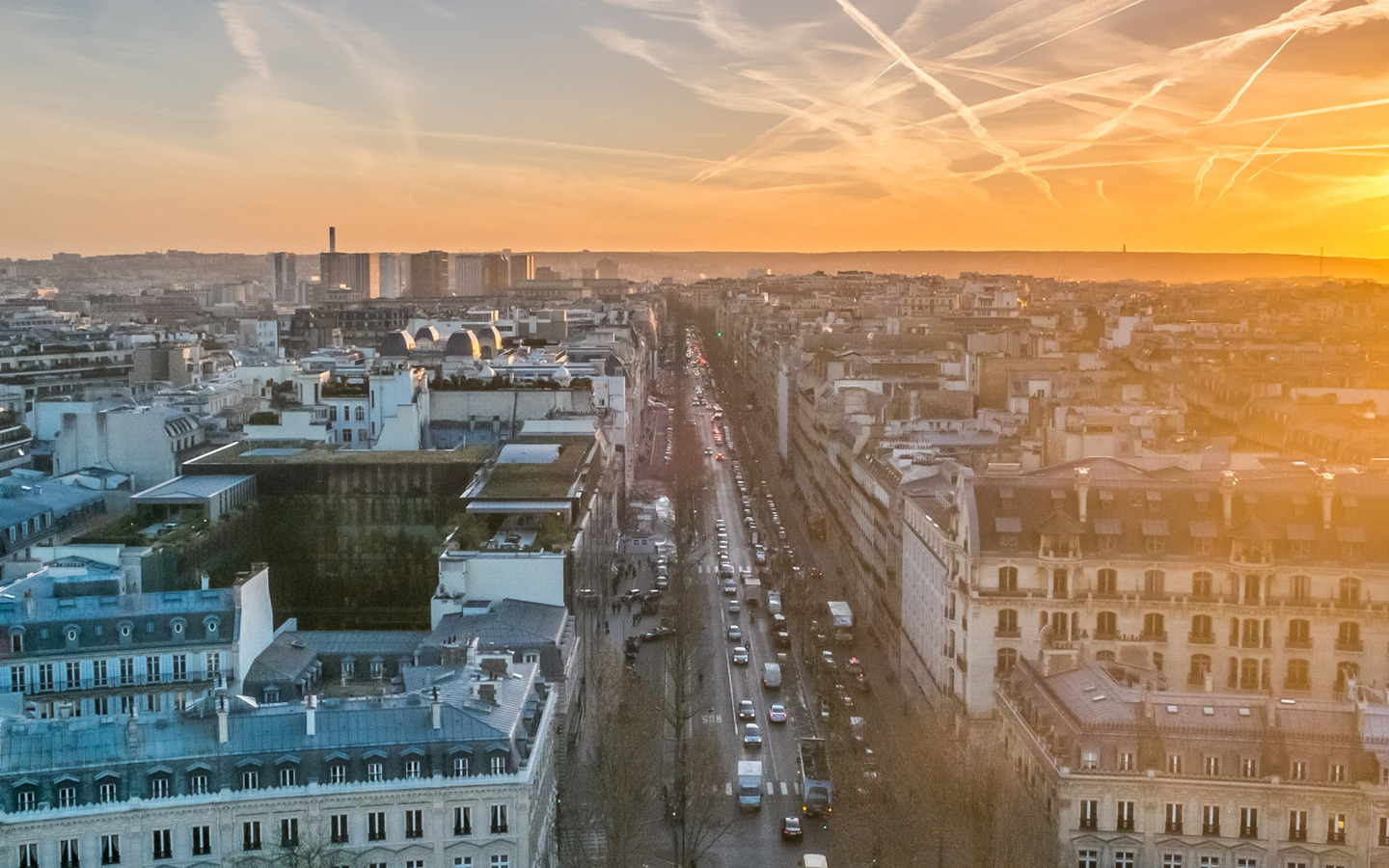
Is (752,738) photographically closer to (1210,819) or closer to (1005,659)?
(1005,659)

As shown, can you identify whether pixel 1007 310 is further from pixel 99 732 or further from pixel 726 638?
pixel 99 732

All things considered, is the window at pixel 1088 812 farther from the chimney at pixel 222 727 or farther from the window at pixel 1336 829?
the chimney at pixel 222 727

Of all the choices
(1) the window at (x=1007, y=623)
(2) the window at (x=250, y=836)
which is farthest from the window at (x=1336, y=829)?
(2) the window at (x=250, y=836)

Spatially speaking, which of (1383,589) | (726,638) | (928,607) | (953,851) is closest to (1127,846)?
(953,851)

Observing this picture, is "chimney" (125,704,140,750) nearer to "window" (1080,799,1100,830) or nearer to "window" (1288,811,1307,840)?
"window" (1080,799,1100,830)

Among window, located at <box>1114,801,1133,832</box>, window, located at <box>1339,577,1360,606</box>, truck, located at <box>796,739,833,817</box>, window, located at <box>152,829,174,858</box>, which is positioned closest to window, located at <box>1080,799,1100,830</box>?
window, located at <box>1114,801,1133,832</box>

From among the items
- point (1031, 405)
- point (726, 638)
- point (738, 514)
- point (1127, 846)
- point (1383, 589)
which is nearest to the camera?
point (1127, 846)
